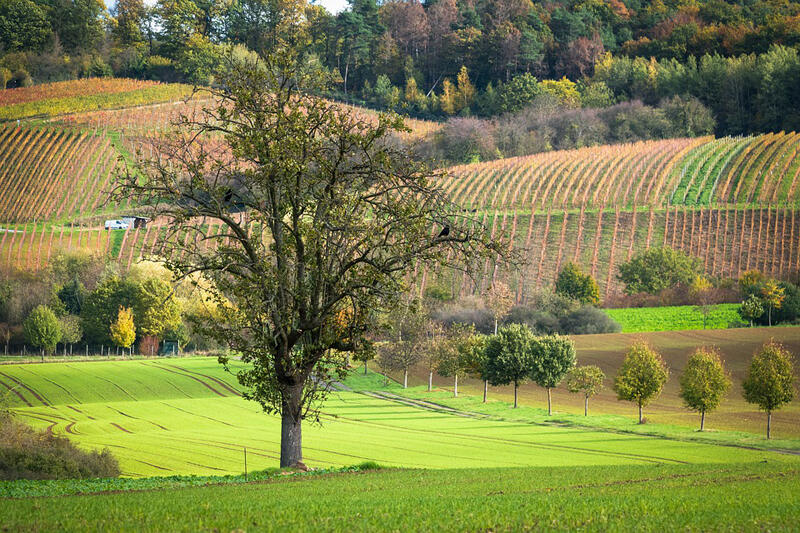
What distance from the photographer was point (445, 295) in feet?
284

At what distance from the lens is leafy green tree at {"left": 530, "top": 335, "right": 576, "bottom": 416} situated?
2361 inches

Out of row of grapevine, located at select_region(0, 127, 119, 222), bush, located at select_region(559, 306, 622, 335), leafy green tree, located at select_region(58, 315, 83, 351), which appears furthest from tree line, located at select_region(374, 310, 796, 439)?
row of grapevine, located at select_region(0, 127, 119, 222)

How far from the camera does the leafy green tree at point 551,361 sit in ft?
197

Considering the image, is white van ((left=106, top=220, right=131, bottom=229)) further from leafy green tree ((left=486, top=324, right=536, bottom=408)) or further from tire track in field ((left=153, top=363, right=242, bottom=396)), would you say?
leafy green tree ((left=486, top=324, right=536, bottom=408))

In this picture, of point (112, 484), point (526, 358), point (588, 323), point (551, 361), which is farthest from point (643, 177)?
point (112, 484)

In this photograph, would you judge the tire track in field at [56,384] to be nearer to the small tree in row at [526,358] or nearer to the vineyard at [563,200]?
the vineyard at [563,200]

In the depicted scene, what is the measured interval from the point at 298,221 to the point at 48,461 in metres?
13.3

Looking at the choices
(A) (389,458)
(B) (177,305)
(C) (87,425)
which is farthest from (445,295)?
(A) (389,458)

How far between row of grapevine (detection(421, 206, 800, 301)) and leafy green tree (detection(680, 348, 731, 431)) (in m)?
34.4

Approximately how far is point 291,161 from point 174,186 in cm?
386

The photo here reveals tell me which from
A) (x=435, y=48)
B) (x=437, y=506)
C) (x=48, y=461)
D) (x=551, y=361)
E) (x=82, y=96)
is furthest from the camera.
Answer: (x=435, y=48)

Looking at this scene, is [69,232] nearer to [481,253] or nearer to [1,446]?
[1,446]

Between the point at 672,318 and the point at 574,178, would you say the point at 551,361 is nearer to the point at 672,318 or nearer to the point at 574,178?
the point at 672,318

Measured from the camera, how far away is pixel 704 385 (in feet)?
158
